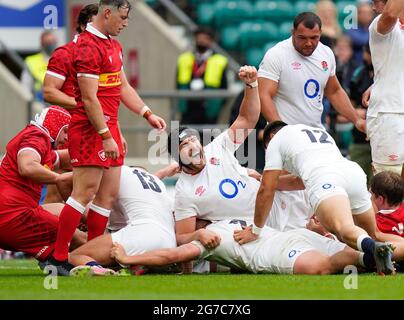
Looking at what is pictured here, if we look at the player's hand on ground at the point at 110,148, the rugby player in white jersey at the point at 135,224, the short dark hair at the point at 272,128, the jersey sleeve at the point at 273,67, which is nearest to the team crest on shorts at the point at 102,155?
the player's hand on ground at the point at 110,148

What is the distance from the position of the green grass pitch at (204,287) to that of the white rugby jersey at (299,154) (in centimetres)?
80

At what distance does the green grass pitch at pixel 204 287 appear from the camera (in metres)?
7.72

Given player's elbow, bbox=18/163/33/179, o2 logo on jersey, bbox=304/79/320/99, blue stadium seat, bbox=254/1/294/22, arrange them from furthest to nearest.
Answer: blue stadium seat, bbox=254/1/294/22 < o2 logo on jersey, bbox=304/79/320/99 < player's elbow, bbox=18/163/33/179

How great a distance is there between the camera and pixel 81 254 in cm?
941

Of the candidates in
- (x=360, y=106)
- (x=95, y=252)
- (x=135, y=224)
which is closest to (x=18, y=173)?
(x=95, y=252)

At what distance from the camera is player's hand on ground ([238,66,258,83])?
9.82 m

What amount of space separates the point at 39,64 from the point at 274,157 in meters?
7.92

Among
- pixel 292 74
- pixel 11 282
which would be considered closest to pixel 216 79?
pixel 292 74

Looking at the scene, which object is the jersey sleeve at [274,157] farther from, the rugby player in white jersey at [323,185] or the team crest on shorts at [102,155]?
the team crest on shorts at [102,155]

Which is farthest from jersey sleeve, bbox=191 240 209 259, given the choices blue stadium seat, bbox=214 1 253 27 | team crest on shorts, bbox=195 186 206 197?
blue stadium seat, bbox=214 1 253 27

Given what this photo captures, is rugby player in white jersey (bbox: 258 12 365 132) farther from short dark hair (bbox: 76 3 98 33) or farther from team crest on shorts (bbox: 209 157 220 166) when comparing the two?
short dark hair (bbox: 76 3 98 33)

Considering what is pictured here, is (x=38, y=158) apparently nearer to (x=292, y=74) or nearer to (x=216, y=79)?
(x=292, y=74)

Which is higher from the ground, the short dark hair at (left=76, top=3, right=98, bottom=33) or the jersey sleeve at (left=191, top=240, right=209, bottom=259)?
the short dark hair at (left=76, top=3, right=98, bottom=33)

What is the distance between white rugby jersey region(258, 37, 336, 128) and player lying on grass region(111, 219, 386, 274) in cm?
150
